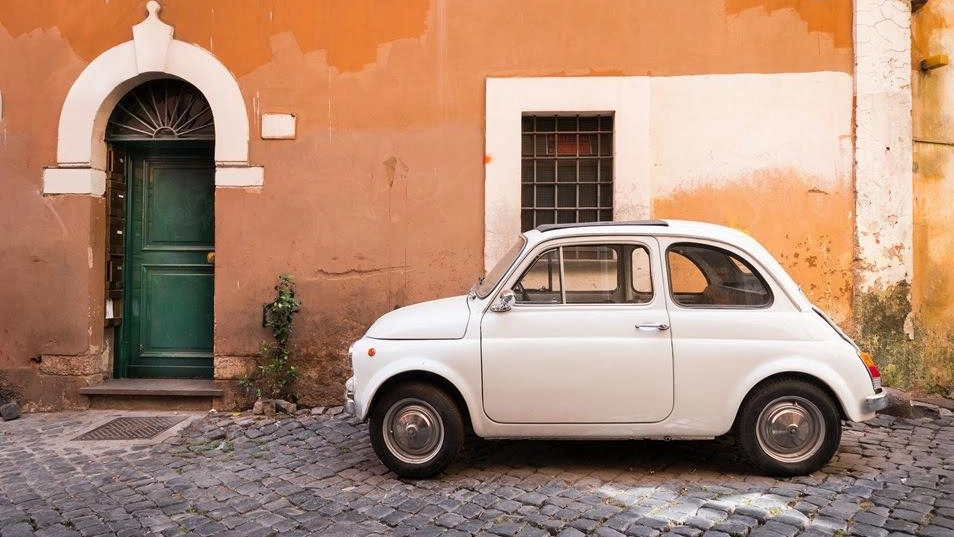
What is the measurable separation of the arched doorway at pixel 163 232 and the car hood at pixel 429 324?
3.31m

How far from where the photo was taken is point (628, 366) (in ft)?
14.4

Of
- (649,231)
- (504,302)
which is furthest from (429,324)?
(649,231)

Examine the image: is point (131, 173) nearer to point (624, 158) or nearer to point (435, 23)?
point (435, 23)

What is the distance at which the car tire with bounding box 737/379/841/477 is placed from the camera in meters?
4.36

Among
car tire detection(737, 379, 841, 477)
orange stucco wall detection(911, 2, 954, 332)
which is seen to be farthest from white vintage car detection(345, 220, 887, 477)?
orange stucco wall detection(911, 2, 954, 332)

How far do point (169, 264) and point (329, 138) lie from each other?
230 cm

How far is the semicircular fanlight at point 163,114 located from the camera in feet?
23.3

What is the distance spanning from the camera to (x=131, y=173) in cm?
733

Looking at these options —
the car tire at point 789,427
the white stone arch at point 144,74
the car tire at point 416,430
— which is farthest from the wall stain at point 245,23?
the car tire at point 789,427

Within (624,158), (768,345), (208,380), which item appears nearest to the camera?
(768,345)

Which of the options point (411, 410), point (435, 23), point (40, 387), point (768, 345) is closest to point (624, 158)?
point (435, 23)

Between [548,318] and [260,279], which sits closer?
[548,318]

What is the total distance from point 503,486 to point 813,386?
213 centimetres

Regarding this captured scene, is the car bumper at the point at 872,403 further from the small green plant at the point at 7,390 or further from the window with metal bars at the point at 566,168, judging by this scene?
the small green plant at the point at 7,390
